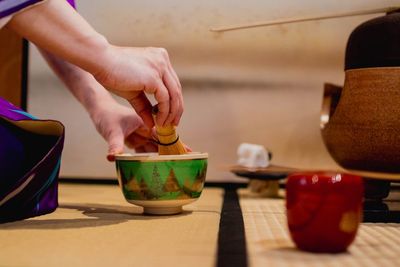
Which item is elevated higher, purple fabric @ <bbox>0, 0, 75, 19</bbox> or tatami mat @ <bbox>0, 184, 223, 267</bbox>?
purple fabric @ <bbox>0, 0, 75, 19</bbox>

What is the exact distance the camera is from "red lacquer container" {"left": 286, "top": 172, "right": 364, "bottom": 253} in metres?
0.72

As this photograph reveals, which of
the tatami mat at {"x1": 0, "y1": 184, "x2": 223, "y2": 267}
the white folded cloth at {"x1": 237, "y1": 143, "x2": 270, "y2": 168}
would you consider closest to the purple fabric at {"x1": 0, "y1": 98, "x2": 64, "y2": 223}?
the tatami mat at {"x1": 0, "y1": 184, "x2": 223, "y2": 267}

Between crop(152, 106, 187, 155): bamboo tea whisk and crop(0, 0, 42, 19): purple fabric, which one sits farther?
crop(152, 106, 187, 155): bamboo tea whisk

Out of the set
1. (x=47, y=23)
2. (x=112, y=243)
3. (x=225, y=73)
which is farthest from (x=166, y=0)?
(x=112, y=243)

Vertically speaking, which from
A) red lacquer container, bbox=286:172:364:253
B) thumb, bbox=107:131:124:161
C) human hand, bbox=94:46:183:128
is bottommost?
red lacquer container, bbox=286:172:364:253

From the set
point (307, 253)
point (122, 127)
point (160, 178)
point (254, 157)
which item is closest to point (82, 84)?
point (122, 127)

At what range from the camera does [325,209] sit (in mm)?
724

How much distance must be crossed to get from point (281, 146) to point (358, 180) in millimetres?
1535

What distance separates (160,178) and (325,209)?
18.8 inches

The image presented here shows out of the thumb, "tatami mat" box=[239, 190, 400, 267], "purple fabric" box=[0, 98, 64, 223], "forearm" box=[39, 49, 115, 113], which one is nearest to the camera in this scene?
"tatami mat" box=[239, 190, 400, 267]

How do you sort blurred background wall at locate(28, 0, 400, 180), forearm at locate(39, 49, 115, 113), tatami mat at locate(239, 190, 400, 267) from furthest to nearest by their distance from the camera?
1. blurred background wall at locate(28, 0, 400, 180)
2. forearm at locate(39, 49, 115, 113)
3. tatami mat at locate(239, 190, 400, 267)

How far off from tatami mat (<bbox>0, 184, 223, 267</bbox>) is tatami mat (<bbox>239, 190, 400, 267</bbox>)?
0.07 metres

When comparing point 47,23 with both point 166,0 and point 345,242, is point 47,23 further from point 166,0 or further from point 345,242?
point 166,0

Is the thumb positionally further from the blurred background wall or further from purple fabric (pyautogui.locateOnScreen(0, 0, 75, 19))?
the blurred background wall
